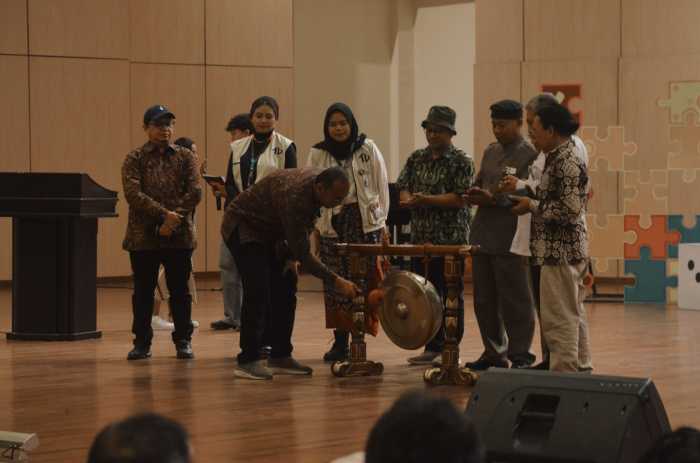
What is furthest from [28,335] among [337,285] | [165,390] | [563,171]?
[563,171]

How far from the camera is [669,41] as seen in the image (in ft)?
35.8

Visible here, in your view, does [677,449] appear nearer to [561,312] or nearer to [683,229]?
[561,312]

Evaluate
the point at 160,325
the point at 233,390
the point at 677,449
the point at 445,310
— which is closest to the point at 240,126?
the point at 160,325

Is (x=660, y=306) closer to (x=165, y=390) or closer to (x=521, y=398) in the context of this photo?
(x=165, y=390)

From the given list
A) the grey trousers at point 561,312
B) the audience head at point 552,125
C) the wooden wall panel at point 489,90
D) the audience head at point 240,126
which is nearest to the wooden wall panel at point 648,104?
the wooden wall panel at point 489,90

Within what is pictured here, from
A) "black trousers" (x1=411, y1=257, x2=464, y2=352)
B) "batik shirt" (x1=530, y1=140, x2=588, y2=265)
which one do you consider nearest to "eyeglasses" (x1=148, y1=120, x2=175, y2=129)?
"black trousers" (x1=411, y1=257, x2=464, y2=352)

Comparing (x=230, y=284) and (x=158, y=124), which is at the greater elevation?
(x=158, y=124)

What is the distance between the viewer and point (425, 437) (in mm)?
1614

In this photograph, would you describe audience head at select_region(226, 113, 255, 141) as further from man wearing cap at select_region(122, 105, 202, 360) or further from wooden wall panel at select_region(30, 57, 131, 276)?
wooden wall panel at select_region(30, 57, 131, 276)

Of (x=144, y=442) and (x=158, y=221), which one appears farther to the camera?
(x=158, y=221)

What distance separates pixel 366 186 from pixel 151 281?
1.25 metres

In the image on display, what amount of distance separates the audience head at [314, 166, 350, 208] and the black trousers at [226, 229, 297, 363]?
0.48 meters

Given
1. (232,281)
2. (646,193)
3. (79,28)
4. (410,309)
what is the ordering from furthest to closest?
(79,28) < (646,193) < (232,281) < (410,309)

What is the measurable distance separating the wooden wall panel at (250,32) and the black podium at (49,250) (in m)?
5.05
